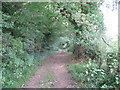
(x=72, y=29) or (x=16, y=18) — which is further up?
(x=16, y=18)

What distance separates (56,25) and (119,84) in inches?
358

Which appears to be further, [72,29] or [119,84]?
[72,29]

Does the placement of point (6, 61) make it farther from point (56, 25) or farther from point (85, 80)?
point (56, 25)

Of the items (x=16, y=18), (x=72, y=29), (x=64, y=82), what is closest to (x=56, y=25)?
(x=72, y=29)

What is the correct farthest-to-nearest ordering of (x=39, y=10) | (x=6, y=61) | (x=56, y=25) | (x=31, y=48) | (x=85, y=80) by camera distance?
(x=56, y=25) < (x=31, y=48) < (x=39, y=10) < (x=6, y=61) < (x=85, y=80)

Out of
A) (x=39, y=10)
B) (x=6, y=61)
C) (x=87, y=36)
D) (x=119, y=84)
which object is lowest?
(x=119, y=84)

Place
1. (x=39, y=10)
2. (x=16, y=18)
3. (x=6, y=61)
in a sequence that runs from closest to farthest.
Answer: (x=6, y=61), (x=16, y=18), (x=39, y=10)

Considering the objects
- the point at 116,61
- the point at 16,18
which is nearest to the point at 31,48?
the point at 16,18

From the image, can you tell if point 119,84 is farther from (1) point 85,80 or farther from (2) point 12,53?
(2) point 12,53

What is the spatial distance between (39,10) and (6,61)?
3.32 meters

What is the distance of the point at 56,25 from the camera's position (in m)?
12.2

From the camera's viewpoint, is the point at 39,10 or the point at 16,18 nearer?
the point at 16,18

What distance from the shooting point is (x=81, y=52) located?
881 centimetres

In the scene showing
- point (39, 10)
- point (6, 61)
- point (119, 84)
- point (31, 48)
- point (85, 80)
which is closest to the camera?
point (119, 84)
